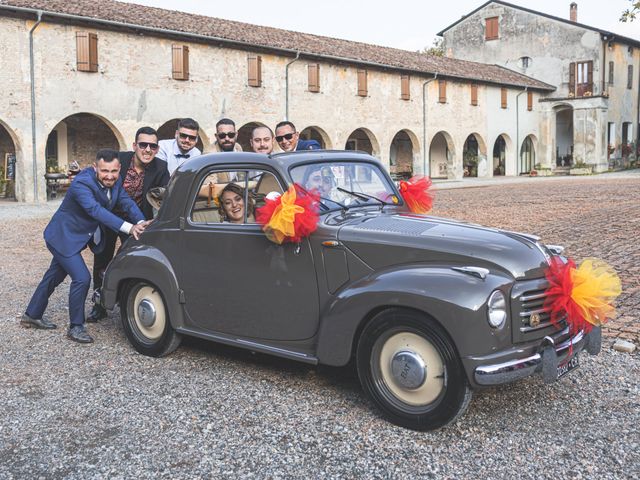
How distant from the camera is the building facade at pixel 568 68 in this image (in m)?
38.1

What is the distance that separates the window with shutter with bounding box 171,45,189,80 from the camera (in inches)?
885

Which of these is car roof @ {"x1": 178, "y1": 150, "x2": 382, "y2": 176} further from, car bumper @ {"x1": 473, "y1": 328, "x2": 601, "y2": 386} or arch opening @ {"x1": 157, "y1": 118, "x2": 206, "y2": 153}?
arch opening @ {"x1": 157, "y1": 118, "x2": 206, "y2": 153}

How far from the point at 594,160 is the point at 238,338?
38.3 metres

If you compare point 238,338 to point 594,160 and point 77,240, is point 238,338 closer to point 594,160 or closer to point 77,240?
point 77,240

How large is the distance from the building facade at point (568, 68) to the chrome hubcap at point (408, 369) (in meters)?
38.2

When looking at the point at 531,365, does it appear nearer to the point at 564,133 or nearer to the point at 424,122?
the point at 424,122

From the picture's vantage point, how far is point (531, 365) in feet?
10.9

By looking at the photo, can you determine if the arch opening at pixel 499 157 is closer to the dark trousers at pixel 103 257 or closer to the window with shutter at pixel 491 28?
the window with shutter at pixel 491 28

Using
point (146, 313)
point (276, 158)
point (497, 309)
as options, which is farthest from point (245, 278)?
point (497, 309)

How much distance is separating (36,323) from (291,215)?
316cm

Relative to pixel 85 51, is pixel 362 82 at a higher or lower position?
higher

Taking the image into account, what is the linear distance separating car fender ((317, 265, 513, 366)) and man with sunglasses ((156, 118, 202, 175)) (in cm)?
282

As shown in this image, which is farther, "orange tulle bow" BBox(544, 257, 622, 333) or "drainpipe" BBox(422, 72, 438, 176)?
"drainpipe" BBox(422, 72, 438, 176)

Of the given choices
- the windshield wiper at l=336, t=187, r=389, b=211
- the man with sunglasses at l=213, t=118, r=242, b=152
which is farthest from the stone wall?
the windshield wiper at l=336, t=187, r=389, b=211
